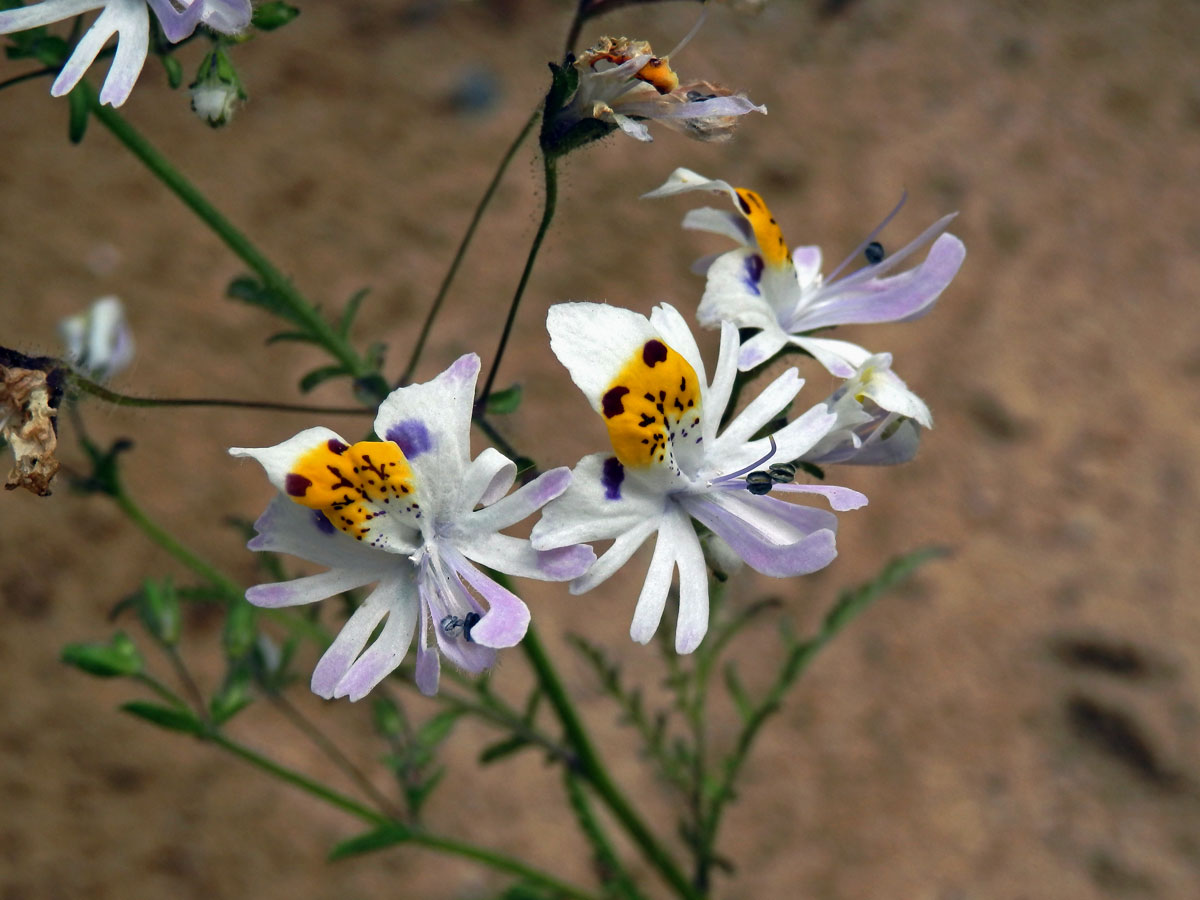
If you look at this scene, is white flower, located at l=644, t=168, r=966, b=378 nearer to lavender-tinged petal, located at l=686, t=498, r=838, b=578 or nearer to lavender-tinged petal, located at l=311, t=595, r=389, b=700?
lavender-tinged petal, located at l=686, t=498, r=838, b=578

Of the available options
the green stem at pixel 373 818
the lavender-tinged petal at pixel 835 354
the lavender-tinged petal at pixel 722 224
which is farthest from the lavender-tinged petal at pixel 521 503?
the green stem at pixel 373 818

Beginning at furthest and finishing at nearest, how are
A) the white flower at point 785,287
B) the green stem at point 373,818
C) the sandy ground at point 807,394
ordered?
the sandy ground at point 807,394 → the green stem at point 373,818 → the white flower at point 785,287

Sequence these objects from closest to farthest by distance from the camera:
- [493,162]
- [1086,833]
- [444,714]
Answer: [444,714]
[1086,833]
[493,162]

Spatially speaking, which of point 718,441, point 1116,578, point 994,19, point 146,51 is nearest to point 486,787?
point 1116,578

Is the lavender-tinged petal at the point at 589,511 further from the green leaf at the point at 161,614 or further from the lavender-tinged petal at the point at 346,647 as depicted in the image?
the green leaf at the point at 161,614

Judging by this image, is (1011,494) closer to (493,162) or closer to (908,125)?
(908,125)

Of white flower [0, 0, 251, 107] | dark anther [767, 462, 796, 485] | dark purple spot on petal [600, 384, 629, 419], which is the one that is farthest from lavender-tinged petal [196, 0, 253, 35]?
dark anther [767, 462, 796, 485]

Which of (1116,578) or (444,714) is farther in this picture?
(1116,578)
